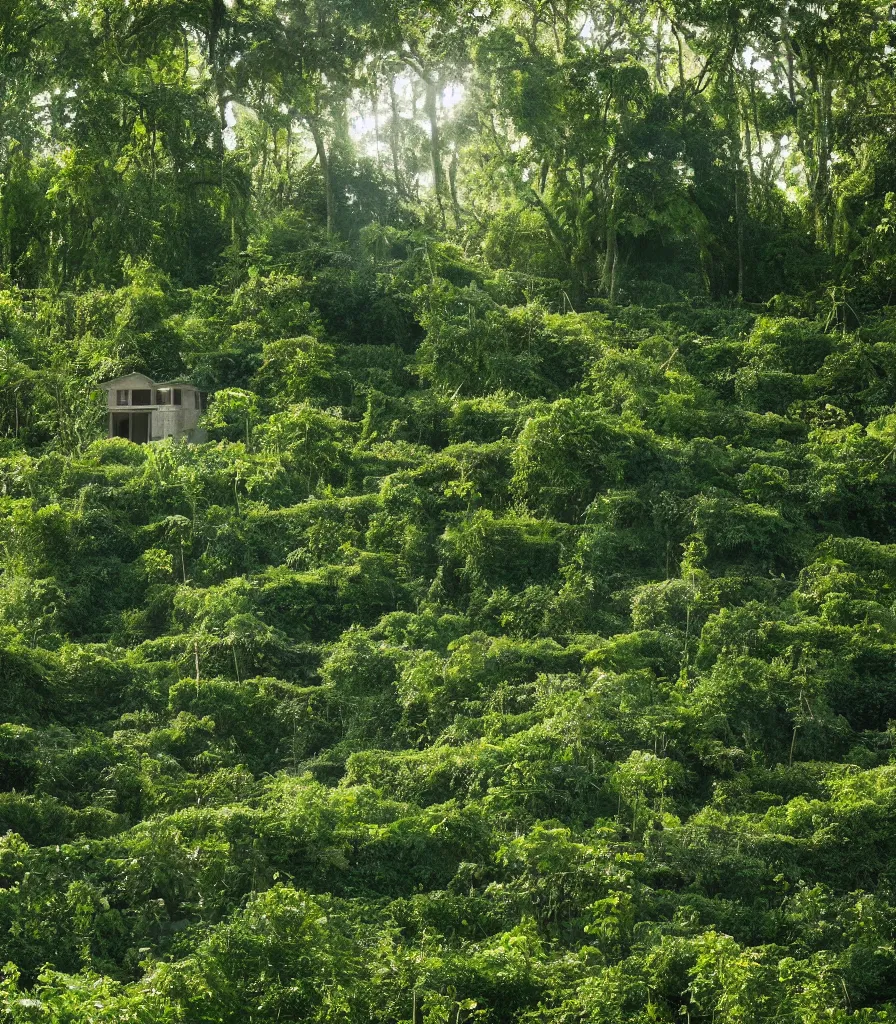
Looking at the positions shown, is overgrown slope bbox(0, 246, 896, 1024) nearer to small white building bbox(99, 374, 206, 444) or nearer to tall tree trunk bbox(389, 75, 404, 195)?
small white building bbox(99, 374, 206, 444)

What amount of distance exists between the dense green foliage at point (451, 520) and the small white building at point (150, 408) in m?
0.41

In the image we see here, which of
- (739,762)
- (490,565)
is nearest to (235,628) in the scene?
(490,565)

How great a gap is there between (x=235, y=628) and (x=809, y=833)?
611 cm

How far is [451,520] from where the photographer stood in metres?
17.2

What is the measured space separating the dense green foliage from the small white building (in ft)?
1.35

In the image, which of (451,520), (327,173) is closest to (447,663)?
(451,520)

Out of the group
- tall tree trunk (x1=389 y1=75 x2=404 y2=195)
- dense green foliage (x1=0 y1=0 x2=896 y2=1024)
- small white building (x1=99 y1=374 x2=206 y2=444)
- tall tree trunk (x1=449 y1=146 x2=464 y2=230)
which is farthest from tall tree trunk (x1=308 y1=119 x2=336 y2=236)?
small white building (x1=99 y1=374 x2=206 y2=444)

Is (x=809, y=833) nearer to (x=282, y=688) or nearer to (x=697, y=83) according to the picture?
(x=282, y=688)

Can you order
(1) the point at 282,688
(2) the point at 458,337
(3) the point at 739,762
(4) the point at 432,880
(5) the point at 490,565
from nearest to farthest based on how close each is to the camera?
(4) the point at 432,880, (3) the point at 739,762, (1) the point at 282,688, (5) the point at 490,565, (2) the point at 458,337

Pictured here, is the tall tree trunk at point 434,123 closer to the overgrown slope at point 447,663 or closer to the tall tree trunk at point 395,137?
the tall tree trunk at point 395,137

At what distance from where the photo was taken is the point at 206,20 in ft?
76.4

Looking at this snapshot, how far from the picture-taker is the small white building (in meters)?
19.4

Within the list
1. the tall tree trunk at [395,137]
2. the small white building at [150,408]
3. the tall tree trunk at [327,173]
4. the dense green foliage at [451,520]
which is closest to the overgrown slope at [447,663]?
the dense green foliage at [451,520]

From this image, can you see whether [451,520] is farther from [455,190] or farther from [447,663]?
[455,190]
